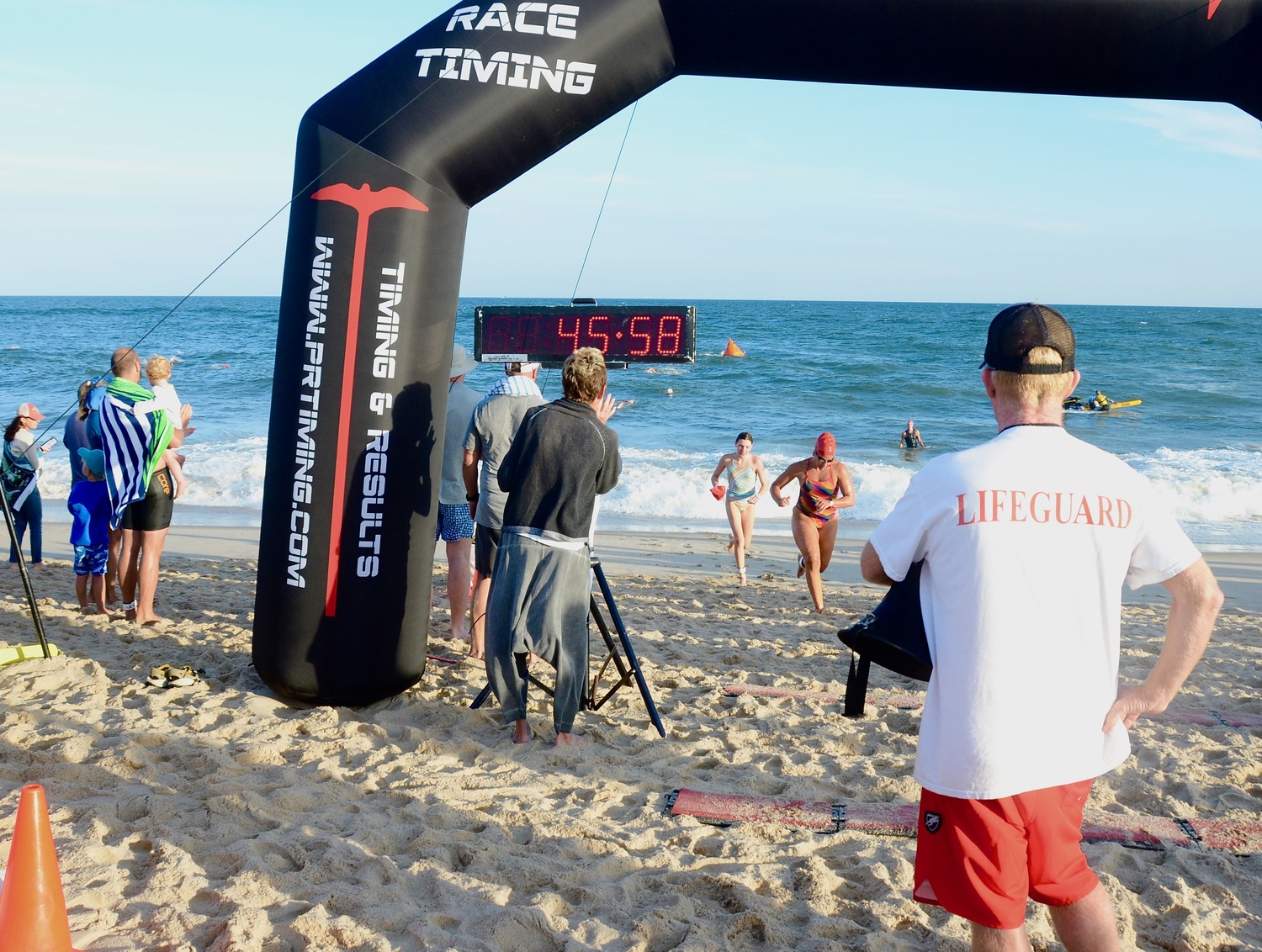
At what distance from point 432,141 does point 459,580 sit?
2.65 metres

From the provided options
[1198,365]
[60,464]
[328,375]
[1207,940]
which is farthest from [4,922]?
[1198,365]

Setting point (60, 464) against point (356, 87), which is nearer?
point (356, 87)

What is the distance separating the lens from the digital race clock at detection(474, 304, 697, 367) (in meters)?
5.14

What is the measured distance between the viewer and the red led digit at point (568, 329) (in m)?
5.16

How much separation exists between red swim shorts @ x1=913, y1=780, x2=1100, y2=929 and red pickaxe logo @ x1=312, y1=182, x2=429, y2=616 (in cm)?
315

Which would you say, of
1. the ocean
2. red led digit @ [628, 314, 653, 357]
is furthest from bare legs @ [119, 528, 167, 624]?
red led digit @ [628, 314, 653, 357]

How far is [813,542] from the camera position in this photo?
7.48m

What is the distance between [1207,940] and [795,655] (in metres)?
3.39

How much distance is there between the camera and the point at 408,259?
14.4ft

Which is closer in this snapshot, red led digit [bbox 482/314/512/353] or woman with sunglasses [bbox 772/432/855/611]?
red led digit [bbox 482/314/512/353]

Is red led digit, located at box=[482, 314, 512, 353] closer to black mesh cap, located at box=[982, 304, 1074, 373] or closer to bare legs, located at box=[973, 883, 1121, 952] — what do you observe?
black mesh cap, located at box=[982, 304, 1074, 373]

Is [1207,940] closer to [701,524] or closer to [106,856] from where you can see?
[106,856]

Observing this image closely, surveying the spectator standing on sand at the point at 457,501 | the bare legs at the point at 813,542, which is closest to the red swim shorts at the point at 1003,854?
the spectator standing on sand at the point at 457,501

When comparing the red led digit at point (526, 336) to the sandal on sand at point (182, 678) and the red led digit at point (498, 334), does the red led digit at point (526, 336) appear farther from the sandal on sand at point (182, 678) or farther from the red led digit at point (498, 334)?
the sandal on sand at point (182, 678)
